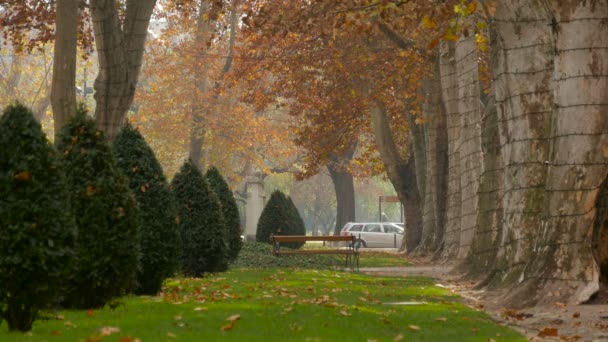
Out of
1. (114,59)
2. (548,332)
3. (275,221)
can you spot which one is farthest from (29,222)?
(275,221)

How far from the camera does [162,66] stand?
222 feet

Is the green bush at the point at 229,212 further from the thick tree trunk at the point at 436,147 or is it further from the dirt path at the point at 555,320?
the dirt path at the point at 555,320

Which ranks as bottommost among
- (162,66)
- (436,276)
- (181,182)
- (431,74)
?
(436,276)

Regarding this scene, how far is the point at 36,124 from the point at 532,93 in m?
9.54

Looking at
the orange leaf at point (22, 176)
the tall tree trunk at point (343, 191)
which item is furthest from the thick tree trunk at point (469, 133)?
the tall tree trunk at point (343, 191)

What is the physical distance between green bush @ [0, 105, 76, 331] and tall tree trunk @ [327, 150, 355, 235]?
53.9 m

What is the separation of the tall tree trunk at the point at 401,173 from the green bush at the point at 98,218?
31.8 meters

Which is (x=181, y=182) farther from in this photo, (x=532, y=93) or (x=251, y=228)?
(x=251, y=228)

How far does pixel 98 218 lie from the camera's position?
552 inches

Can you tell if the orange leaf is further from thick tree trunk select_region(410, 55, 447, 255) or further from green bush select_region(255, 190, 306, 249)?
green bush select_region(255, 190, 306, 249)

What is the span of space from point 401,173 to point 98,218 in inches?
1339

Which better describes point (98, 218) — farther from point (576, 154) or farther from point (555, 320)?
point (576, 154)

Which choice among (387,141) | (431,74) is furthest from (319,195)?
(431,74)

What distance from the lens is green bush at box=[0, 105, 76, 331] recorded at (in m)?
11.0
